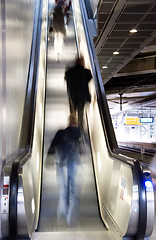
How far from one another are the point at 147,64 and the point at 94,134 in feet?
33.5

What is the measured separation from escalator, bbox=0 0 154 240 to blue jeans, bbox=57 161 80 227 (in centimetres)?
9

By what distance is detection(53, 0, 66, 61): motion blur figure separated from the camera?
9.80 metres

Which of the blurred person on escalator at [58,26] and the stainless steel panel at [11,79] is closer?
the stainless steel panel at [11,79]

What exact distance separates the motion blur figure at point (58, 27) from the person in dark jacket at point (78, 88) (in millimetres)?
1630

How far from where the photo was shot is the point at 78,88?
7.91 m

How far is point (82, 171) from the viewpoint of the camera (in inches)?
237

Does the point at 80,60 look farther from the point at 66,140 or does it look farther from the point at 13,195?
the point at 13,195

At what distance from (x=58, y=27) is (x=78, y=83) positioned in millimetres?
3548

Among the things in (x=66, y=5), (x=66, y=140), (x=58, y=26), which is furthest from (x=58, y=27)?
(x=66, y=140)

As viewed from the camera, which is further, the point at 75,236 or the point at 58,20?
the point at 58,20

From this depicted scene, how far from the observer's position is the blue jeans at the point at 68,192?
4887mm

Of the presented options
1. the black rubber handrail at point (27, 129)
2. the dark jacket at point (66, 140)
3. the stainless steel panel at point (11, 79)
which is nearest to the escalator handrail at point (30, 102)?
the black rubber handrail at point (27, 129)

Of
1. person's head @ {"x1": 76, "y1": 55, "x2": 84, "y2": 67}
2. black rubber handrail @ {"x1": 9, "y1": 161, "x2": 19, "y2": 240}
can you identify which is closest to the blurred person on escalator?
person's head @ {"x1": 76, "y1": 55, "x2": 84, "y2": 67}

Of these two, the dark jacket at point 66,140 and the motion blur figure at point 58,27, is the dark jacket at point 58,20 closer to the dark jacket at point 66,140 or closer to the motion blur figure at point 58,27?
the motion blur figure at point 58,27
